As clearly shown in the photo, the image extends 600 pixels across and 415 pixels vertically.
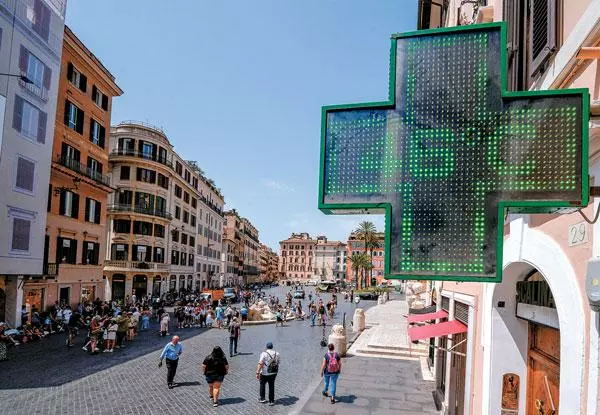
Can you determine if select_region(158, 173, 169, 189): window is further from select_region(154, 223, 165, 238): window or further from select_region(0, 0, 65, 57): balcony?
select_region(0, 0, 65, 57): balcony

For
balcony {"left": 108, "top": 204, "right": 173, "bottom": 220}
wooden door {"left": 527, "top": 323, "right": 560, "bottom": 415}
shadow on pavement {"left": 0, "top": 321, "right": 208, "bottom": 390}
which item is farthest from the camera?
balcony {"left": 108, "top": 204, "right": 173, "bottom": 220}

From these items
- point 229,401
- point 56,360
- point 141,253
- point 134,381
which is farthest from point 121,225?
point 229,401

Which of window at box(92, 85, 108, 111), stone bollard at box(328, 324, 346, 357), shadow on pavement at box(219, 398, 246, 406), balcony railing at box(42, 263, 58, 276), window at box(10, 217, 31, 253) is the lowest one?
shadow on pavement at box(219, 398, 246, 406)

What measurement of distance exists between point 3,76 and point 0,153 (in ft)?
12.8

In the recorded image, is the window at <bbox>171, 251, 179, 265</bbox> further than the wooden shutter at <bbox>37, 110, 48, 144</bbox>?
Yes

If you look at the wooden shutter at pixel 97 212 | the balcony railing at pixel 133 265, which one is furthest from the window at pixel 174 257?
the wooden shutter at pixel 97 212

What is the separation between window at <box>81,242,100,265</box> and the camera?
108 feet

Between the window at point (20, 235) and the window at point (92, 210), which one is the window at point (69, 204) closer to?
the window at point (92, 210)

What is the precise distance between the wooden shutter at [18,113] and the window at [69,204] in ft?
22.6

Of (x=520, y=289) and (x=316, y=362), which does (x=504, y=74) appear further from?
(x=316, y=362)

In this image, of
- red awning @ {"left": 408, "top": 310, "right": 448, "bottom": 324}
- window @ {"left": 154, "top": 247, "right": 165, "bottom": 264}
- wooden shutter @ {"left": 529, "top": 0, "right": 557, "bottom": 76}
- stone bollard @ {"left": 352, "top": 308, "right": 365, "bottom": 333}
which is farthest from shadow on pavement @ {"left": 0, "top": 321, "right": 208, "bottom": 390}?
window @ {"left": 154, "top": 247, "right": 165, "bottom": 264}

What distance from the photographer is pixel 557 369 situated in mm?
5148

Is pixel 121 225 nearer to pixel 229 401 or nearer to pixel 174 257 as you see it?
pixel 174 257

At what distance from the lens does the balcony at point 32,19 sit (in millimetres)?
22628
